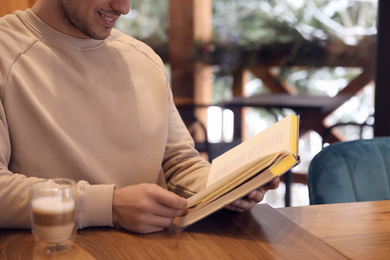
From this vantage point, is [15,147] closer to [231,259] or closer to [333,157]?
[231,259]

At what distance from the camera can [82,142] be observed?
3.93 ft

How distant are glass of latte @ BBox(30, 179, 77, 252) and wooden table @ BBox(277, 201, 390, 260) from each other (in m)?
0.44

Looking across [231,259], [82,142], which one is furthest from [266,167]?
[82,142]

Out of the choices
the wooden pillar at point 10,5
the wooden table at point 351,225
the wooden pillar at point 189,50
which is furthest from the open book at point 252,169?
the wooden pillar at point 189,50

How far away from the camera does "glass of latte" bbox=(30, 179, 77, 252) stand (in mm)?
842

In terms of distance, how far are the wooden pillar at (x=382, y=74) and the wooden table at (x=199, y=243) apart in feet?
5.14

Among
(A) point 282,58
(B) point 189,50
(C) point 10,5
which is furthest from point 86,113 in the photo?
(B) point 189,50

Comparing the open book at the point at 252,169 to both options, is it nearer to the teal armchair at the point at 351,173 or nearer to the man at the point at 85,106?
the man at the point at 85,106

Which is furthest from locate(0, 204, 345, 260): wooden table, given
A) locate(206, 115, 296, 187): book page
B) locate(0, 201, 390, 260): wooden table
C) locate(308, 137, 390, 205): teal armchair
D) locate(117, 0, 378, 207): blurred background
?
locate(117, 0, 378, 207): blurred background

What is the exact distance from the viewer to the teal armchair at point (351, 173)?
4.52 ft

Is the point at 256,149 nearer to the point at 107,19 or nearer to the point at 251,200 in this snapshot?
the point at 251,200

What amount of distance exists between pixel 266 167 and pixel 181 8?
3.24m

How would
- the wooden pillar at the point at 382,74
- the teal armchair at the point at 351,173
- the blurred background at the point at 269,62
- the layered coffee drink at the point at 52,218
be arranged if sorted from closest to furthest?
the layered coffee drink at the point at 52,218 < the teal armchair at the point at 351,173 < the wooden pillar at the point at 382,74 < the blurred background at the point at 269,62

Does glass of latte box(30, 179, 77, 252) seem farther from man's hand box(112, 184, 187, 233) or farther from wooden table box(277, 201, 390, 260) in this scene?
wooden table box(277, 201, 390, 260)
